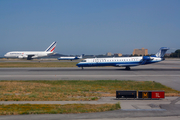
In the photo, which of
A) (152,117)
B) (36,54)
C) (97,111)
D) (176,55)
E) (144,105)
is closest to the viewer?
(152,117)

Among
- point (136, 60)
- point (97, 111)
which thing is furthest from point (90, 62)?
point (97, 111)

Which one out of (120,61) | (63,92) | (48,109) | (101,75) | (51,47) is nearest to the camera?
(48,109)

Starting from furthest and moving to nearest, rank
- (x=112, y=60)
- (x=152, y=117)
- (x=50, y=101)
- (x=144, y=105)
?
(x=112, y=60), (x=50, y=101), (x=144, y=105), (x=152, y=117)

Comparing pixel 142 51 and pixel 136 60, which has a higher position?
pixel 142 51

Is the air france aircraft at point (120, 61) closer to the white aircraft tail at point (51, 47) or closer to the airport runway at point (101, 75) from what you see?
the airport runway at point (101, 75)

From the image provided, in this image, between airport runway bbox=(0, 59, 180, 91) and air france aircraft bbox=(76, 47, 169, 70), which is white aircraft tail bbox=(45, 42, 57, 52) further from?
airport runway bbox=(0, 59, 180, 91)

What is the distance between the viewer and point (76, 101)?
13.5m

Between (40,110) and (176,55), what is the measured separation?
158025mm

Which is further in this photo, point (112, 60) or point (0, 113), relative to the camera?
point (112, 60)

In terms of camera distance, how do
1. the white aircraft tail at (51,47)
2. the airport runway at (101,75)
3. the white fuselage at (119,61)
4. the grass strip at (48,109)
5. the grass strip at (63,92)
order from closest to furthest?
the grass strip at (48,109) → the grass strip at (63,92) → the airport runway at (101,75) → the white fuselage at (119,61) → the white aircraft tail at (51,47)

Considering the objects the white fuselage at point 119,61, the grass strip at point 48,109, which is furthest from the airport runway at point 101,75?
the grass strip at point 48,109

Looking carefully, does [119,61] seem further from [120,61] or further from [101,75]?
[101,75]

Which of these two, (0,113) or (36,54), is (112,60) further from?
(36,54)

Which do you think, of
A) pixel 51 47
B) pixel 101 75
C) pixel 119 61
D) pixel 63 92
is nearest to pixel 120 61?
pixel 119 61
